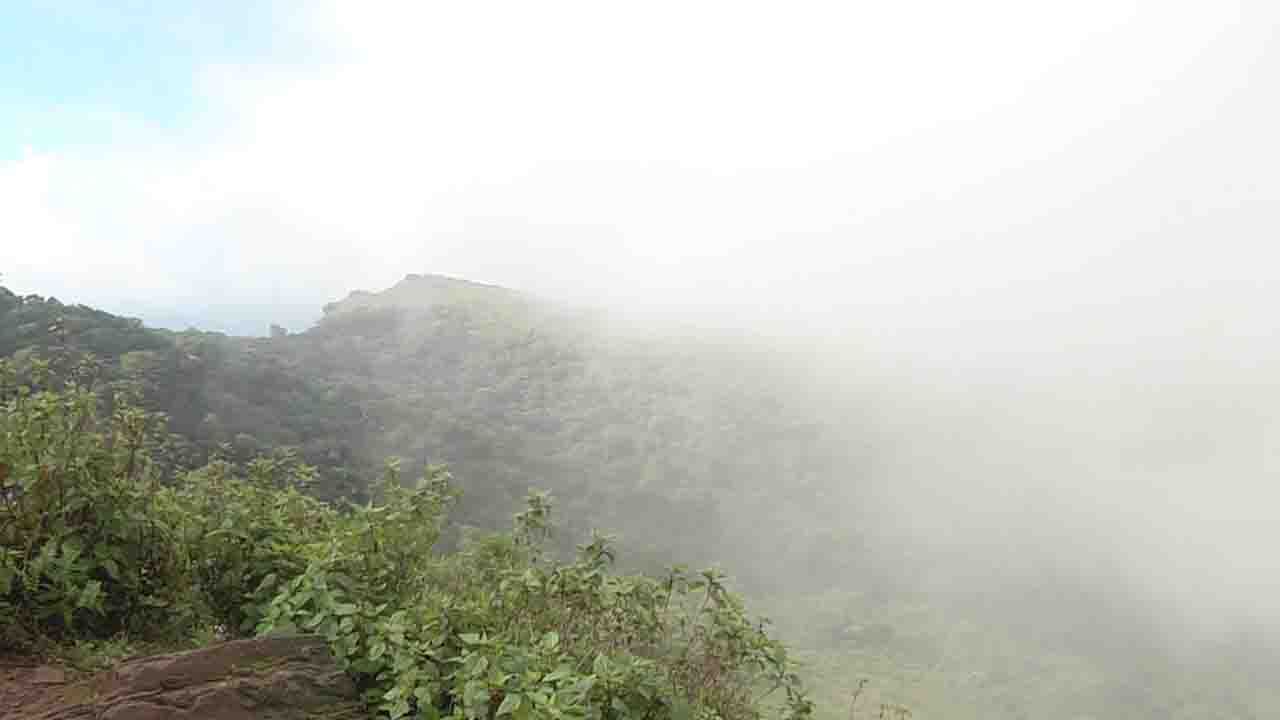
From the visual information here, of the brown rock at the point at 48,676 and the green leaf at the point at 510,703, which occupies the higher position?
the green leaf at the point at 510,703

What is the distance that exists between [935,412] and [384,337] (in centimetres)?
2883

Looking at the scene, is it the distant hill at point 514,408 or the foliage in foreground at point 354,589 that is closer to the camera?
the foliage in foreground at point 354,589

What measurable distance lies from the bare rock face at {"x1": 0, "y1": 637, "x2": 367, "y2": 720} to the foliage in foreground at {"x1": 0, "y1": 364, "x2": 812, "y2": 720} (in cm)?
14

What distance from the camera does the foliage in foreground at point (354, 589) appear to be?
4035mm

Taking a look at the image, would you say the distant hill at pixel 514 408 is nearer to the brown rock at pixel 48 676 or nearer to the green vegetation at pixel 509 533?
the green vegetation at pixel 509 533

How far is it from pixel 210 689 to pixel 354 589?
32.5 inches

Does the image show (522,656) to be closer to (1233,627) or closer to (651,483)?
(651,483)

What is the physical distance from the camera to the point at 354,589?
14.7ft

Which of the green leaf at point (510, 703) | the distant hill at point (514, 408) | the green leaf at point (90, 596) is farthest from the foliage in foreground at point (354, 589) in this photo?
the distant hill at point (514, 408)

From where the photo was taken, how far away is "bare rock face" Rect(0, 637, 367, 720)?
3.76 metres

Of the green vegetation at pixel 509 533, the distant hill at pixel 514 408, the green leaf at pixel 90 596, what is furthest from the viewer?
the distant hill at pixel 514 408

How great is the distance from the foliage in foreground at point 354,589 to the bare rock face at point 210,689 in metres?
0.14

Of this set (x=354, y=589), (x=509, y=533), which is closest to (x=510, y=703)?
(x=354, y=589)

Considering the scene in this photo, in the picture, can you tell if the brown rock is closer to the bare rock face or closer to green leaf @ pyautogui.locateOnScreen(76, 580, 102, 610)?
the bare rock face
